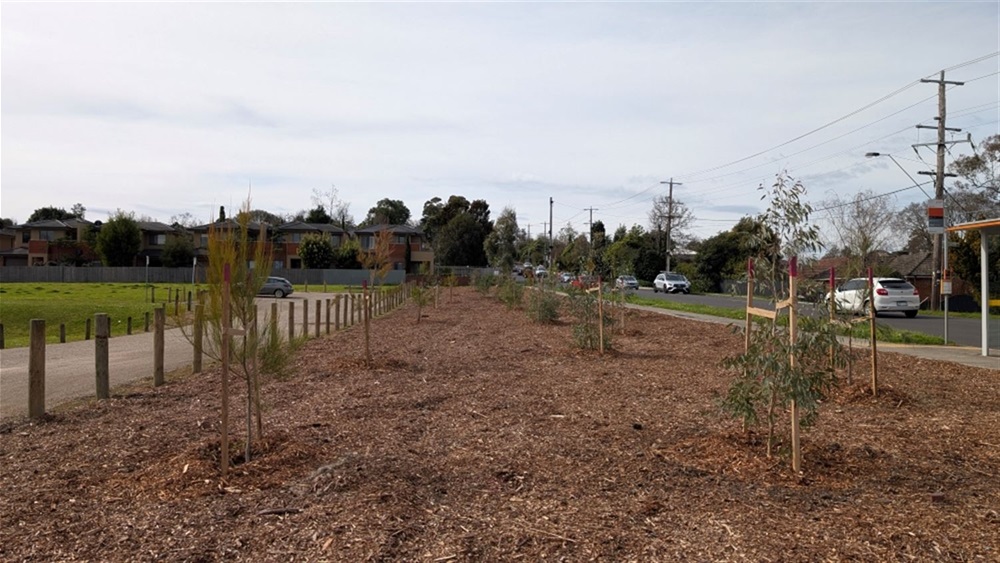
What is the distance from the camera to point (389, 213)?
4075 inches

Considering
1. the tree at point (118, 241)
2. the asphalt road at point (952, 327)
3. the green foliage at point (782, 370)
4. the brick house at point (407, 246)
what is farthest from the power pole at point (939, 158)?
the tree at point (118, 241)

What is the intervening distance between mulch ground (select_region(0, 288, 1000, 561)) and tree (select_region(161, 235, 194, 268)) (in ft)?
218

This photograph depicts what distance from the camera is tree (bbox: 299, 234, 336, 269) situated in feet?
233

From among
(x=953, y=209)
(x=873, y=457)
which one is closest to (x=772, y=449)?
(x=873, y=457)

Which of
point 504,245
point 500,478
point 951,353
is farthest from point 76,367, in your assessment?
point 504,245

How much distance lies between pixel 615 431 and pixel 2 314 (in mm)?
28305

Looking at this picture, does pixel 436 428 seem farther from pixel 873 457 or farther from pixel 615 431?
pixel 873 457

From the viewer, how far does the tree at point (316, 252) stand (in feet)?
233

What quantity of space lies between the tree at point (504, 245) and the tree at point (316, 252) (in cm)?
2112

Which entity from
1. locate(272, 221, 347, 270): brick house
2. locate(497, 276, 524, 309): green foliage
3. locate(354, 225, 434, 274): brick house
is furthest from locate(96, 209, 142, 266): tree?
locate(497, 276, 524, 309): green foliage

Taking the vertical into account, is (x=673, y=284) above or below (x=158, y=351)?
above

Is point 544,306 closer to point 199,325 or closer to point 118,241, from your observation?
point 199,325

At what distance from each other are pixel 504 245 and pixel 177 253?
41521 millimetres

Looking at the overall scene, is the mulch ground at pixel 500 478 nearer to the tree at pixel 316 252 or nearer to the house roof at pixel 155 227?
the tree at pixel 316 252
